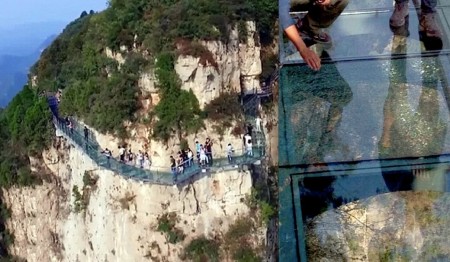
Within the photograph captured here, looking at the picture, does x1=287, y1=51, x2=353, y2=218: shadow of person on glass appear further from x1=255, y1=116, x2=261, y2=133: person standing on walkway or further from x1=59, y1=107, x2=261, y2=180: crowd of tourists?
x1=255, y1=116, x2=261, y2=133: person standing on walkway

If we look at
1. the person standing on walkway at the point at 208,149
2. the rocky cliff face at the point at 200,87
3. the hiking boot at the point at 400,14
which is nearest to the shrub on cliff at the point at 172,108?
the rocky cliff face at the point at 200,87

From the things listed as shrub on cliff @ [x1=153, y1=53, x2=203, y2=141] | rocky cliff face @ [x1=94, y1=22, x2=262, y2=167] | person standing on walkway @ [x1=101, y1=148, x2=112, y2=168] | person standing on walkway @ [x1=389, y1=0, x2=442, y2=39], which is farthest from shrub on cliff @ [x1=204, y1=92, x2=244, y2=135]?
person standing on walkway @ [x1=389, y1=0, x2=442, y2=39]

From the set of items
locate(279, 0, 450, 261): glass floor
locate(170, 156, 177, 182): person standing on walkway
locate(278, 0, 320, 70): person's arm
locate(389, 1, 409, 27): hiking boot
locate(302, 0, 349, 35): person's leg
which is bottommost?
locate(279, 0, 450, 261): glass floor

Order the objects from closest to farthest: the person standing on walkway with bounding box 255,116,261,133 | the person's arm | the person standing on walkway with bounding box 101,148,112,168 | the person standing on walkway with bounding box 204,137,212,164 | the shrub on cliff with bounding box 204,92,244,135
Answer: the person's arm
the person standing on walkway with bounding box 204,137,212,164
the person standing on walkway with bounding box 101,148,112,168
the shrub on cliff with bounding box 204,92,244,135
the person standing on walkway with bounding box 255,116,261,133

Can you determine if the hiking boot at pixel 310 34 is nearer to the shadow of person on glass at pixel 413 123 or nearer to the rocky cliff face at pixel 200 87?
the shadow of person on glass at pixel 413 123

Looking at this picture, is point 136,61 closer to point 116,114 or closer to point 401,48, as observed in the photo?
point 116,114

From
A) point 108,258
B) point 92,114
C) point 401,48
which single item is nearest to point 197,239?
point 108,258

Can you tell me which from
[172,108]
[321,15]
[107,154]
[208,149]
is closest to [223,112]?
[208,149]
